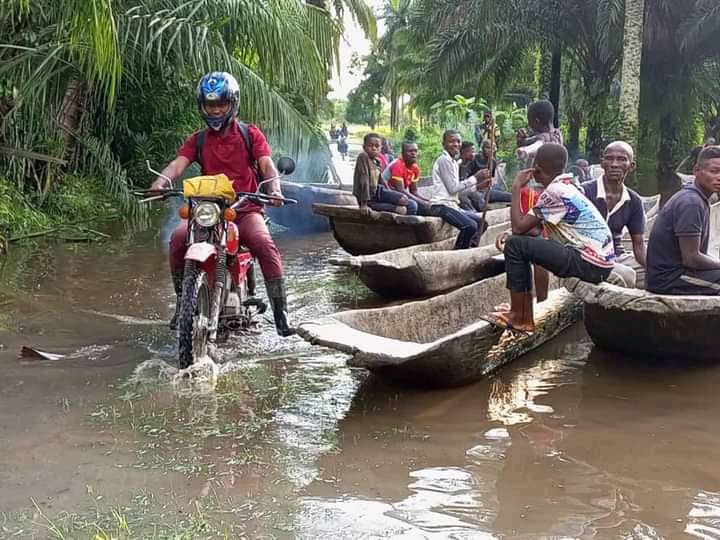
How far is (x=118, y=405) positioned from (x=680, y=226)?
3.56m

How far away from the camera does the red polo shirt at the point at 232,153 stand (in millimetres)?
5625

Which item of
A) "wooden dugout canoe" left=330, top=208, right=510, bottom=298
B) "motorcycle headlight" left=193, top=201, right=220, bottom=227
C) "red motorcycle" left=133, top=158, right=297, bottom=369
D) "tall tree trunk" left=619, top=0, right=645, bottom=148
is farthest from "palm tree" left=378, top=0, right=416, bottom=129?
"motorcycle headlight" left=193, top=201, right=220, bottom=227

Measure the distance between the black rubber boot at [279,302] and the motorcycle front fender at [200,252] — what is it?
57 centimetres

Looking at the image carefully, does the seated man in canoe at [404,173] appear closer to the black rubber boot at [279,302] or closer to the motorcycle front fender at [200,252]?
the black rubber boot at [279,302]

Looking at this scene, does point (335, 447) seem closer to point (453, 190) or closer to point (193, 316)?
point (193, 316)

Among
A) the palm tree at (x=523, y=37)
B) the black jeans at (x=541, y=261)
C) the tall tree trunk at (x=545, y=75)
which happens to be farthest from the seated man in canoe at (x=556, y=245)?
the tall tree trunk at (x=545, y=75)

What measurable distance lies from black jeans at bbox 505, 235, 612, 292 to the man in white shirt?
11.8ft

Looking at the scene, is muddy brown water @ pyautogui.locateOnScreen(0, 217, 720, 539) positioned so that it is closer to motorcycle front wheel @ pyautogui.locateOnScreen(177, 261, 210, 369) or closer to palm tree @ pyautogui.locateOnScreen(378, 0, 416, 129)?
motorcycle front wheel @ pyautogui.locateOnScreen(177, 261, 210, 369)

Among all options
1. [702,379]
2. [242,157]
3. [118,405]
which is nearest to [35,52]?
[242,157]

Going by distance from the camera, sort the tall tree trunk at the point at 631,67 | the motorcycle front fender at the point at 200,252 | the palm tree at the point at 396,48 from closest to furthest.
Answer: the motorcycle front fender at the point at 200,252, the tall tree trunk at the point at 631,67, the palm tree at the point at 396,48

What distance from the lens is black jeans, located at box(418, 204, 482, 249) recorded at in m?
8.80

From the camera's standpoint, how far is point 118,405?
466cm

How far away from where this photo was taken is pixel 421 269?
732 centimetres

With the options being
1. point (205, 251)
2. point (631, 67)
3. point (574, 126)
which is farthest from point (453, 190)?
point (574, 126)
